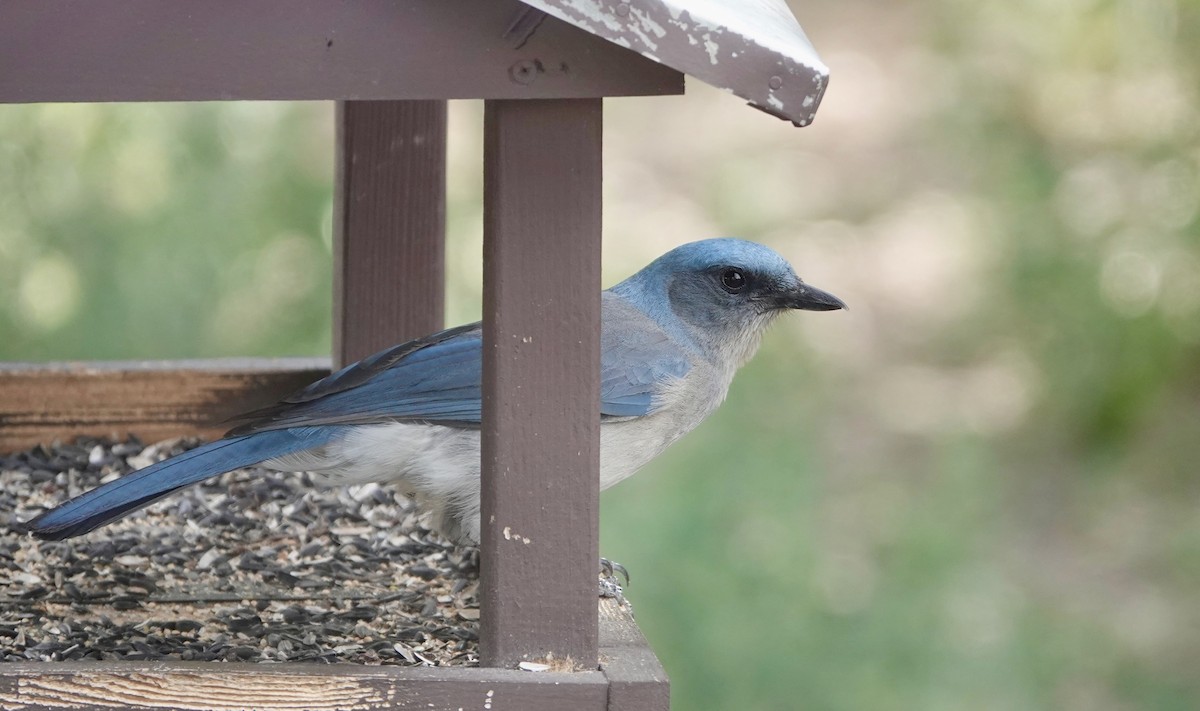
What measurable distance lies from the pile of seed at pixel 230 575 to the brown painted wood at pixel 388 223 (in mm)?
435

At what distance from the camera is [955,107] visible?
10.0 m

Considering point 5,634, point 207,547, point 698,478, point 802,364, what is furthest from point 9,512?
point 802,364

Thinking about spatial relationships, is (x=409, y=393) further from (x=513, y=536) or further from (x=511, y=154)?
(x=511, y=154)

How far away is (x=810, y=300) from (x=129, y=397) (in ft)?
6.03

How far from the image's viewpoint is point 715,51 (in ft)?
6.76

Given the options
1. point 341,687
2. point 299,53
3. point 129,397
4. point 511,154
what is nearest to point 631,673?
point 341,687

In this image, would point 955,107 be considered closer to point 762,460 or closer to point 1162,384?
point 1162,384

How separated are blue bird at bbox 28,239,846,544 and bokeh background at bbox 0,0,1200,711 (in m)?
1.71

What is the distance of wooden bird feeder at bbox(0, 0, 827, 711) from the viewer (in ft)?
6.80

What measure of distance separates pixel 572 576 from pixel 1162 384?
7000 millimetres

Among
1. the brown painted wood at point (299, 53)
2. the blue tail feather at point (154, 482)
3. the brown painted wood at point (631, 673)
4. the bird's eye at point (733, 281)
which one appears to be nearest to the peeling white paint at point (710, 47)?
the brown painted wood at point (299, 53)

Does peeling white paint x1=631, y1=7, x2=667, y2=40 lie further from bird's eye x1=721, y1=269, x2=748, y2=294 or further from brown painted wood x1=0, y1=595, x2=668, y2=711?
bird's eye x1=721, y1=269, x2=748, y2=294

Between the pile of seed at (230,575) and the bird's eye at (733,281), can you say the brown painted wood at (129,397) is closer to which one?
the pile of seed at (230,575)

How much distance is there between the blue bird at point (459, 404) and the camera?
9.93 feet
